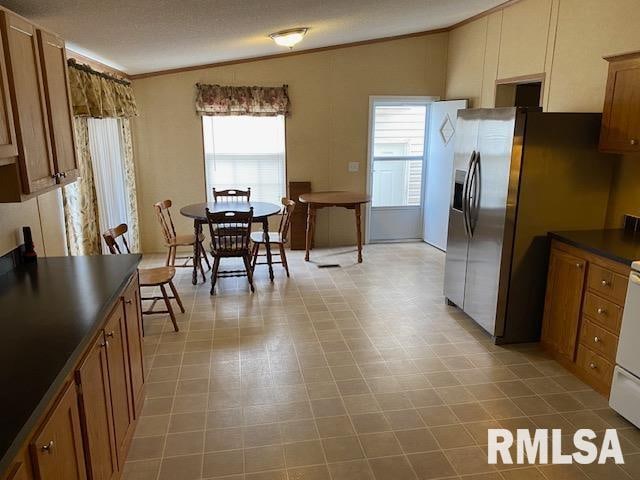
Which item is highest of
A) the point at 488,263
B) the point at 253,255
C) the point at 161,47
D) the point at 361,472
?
the point at 161,47

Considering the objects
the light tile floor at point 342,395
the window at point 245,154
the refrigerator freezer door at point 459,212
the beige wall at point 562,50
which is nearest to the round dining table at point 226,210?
the light tile floor at point 342,395

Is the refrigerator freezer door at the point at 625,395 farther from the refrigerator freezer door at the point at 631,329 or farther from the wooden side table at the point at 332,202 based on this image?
the wooden side table at the point at 332,202

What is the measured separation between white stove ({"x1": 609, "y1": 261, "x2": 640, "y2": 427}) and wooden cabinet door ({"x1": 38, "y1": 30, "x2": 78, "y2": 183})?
3.06 meters

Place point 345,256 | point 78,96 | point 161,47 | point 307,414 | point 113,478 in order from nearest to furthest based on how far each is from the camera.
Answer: point 113,478 → point 307,414 → point 78,96 → point 161,47 → point 345,256

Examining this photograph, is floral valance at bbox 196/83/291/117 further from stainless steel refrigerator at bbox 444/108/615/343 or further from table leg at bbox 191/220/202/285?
stainless steel refrigerator at bbox 444/108/615/343

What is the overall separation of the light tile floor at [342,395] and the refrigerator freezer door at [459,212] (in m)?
0.26

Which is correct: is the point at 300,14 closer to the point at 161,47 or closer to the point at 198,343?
the point at 161,47

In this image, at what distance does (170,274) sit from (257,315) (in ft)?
2.65

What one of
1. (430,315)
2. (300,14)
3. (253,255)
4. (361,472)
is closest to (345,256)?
(253,255)

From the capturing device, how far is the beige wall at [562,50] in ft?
10.9

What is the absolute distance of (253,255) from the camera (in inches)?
204

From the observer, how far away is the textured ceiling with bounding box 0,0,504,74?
252cm

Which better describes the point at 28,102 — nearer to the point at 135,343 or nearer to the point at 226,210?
the point at 135,343

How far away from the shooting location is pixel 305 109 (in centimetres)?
600
